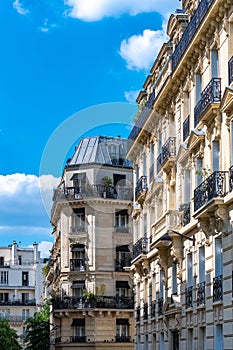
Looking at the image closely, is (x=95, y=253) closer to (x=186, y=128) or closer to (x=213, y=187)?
(x=186, y=128)

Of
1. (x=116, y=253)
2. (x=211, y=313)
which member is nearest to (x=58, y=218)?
(x=116, y=253)

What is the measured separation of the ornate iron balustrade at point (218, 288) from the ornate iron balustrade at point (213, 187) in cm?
246

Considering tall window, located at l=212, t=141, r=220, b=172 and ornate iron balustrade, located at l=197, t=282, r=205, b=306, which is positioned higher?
tall window, located at l=212, t=141, r=220, b=172

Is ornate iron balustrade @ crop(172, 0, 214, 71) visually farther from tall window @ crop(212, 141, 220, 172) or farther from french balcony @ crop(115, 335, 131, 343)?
french balcony @ crop(115, 335, 131, 343)

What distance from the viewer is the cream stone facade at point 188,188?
79.5ft

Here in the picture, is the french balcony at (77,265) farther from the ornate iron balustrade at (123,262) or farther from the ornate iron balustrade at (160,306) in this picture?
the ornate iron balustrade at (160,306)

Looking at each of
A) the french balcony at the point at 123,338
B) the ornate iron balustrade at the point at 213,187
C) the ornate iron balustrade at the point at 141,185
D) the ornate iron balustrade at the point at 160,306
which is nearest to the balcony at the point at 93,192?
the french balcony at the point at 123,338

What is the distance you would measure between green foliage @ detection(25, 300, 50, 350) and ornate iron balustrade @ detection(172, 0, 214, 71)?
153 feet

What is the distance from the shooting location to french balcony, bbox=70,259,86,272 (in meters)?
60.0

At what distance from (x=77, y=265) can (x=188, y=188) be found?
102 ft

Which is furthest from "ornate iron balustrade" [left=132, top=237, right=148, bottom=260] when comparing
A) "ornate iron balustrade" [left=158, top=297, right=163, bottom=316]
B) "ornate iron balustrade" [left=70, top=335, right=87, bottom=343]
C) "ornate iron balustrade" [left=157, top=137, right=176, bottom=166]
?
"ornate iron balustrade" [left=70, top=335, right=87, bottom=343]

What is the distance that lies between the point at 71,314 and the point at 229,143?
125ft

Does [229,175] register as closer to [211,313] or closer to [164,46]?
[211,313]

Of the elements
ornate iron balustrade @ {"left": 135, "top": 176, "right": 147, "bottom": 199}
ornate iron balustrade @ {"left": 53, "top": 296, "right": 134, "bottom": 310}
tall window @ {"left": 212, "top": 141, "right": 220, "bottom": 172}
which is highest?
ornate iron balustrade @ {"left": 135, "top": 176, "right": 147, "bottom": 199}
